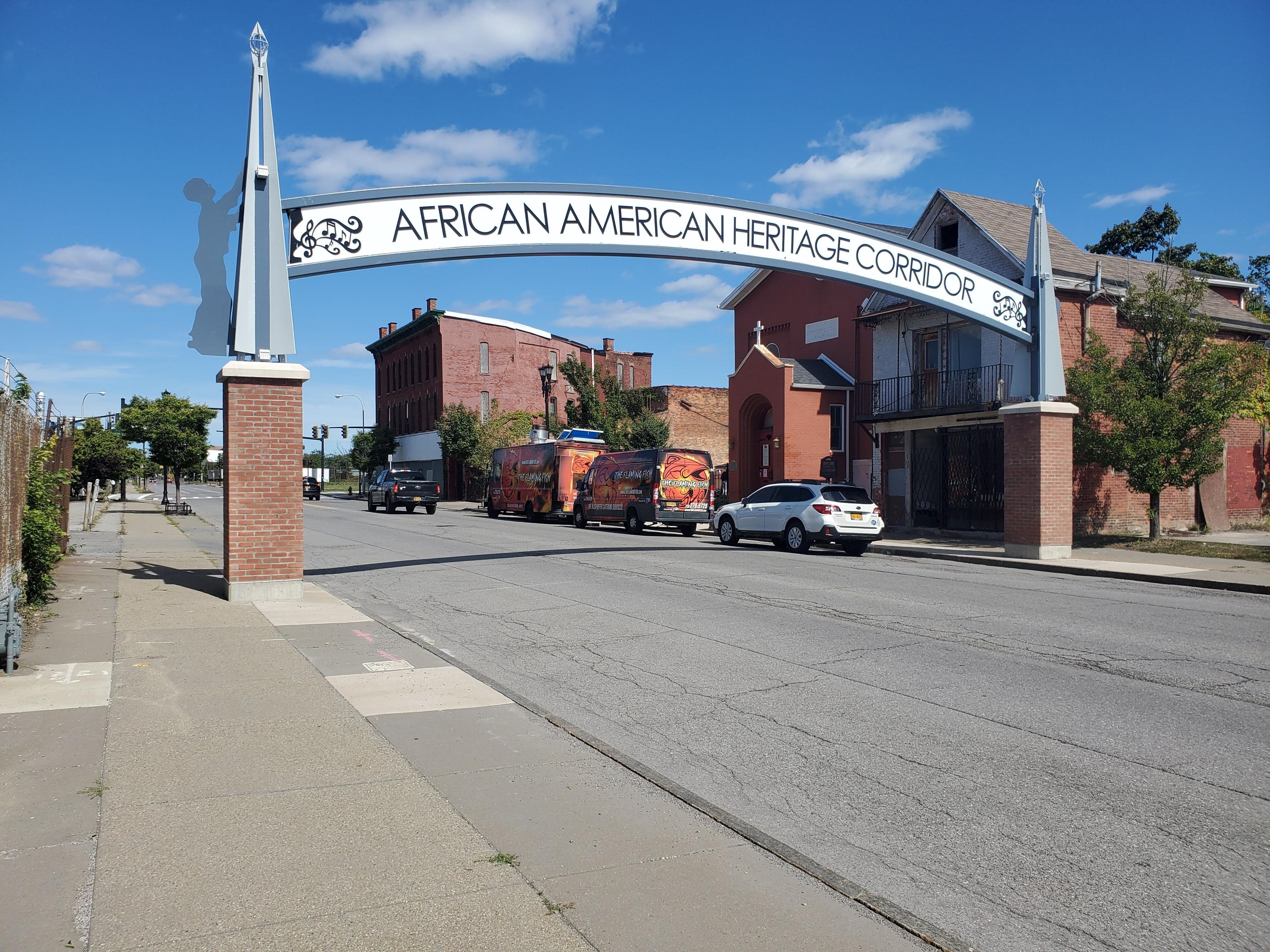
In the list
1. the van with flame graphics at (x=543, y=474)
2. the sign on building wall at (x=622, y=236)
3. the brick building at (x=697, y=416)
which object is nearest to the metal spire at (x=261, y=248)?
the sign on building wall at (x=622, y=236)

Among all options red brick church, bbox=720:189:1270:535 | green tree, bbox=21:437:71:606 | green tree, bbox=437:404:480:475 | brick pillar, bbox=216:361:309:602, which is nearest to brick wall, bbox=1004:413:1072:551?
red brick church, bbox=720:189:1270:535

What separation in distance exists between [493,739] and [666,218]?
479 inches

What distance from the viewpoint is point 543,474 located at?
35531 millimetres

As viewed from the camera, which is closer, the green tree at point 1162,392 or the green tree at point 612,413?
the green tree at point 1162,392

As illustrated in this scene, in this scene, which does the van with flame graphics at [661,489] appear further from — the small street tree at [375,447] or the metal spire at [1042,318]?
the small street tree at [375,447]

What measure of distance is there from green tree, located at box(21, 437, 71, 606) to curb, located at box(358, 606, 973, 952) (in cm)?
716

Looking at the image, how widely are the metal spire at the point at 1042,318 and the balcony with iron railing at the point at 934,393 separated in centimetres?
434

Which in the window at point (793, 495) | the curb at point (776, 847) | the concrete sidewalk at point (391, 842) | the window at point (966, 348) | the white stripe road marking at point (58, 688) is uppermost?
the window at point (966, 348)

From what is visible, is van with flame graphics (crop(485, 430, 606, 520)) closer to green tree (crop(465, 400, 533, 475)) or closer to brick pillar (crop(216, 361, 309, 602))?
green tree (crop(465, 400, 533, 475))

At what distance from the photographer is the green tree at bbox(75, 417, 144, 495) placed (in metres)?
45.1

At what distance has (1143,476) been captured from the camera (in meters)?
20.8

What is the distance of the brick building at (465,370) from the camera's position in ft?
200

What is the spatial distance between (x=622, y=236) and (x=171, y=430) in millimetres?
33157

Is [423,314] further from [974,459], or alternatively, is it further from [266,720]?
[266,720]
